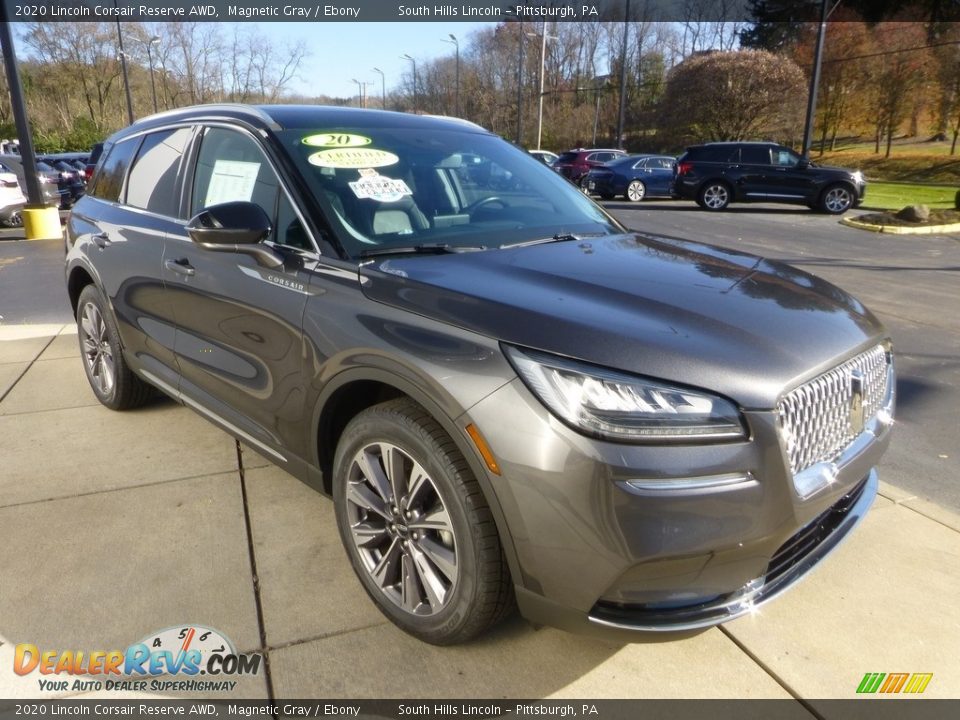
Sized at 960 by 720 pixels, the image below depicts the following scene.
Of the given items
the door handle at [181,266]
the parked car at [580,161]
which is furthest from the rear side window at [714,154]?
the door handle at [181,266]

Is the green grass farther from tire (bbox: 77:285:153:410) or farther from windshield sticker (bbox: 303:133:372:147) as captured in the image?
tire (bbox: 77:285:153:410)

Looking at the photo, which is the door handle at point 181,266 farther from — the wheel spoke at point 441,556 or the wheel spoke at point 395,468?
the wheel spoke at point 441,556

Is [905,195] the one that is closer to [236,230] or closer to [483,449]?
[236,230]

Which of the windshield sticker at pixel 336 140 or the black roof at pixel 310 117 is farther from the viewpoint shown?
the black roof at pixel 310 117

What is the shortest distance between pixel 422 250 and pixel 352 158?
590 millimetres

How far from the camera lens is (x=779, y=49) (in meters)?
47.9

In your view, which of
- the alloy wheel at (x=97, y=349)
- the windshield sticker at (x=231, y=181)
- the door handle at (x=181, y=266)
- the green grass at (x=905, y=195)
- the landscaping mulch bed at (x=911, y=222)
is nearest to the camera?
the windshield sticker at (x=231, y=181)

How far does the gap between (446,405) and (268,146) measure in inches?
59.9

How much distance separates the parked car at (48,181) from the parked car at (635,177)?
14.4 meters

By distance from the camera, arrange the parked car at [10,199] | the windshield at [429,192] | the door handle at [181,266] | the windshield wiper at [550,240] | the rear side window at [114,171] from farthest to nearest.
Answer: the parked car at [10,199] < the rear side window at [114,171] < the door handle at [181,266] < the windshield wiper at [550,240] < the windshield at [429,192]

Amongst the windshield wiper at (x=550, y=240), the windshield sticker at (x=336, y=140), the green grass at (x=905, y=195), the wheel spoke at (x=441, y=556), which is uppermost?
the windshield sticker at (x=336, y=140)

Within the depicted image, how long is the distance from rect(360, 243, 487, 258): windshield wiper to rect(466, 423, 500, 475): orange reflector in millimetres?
905

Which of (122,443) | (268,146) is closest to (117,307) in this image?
(122,443)

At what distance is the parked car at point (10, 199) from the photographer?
14.6 metres
